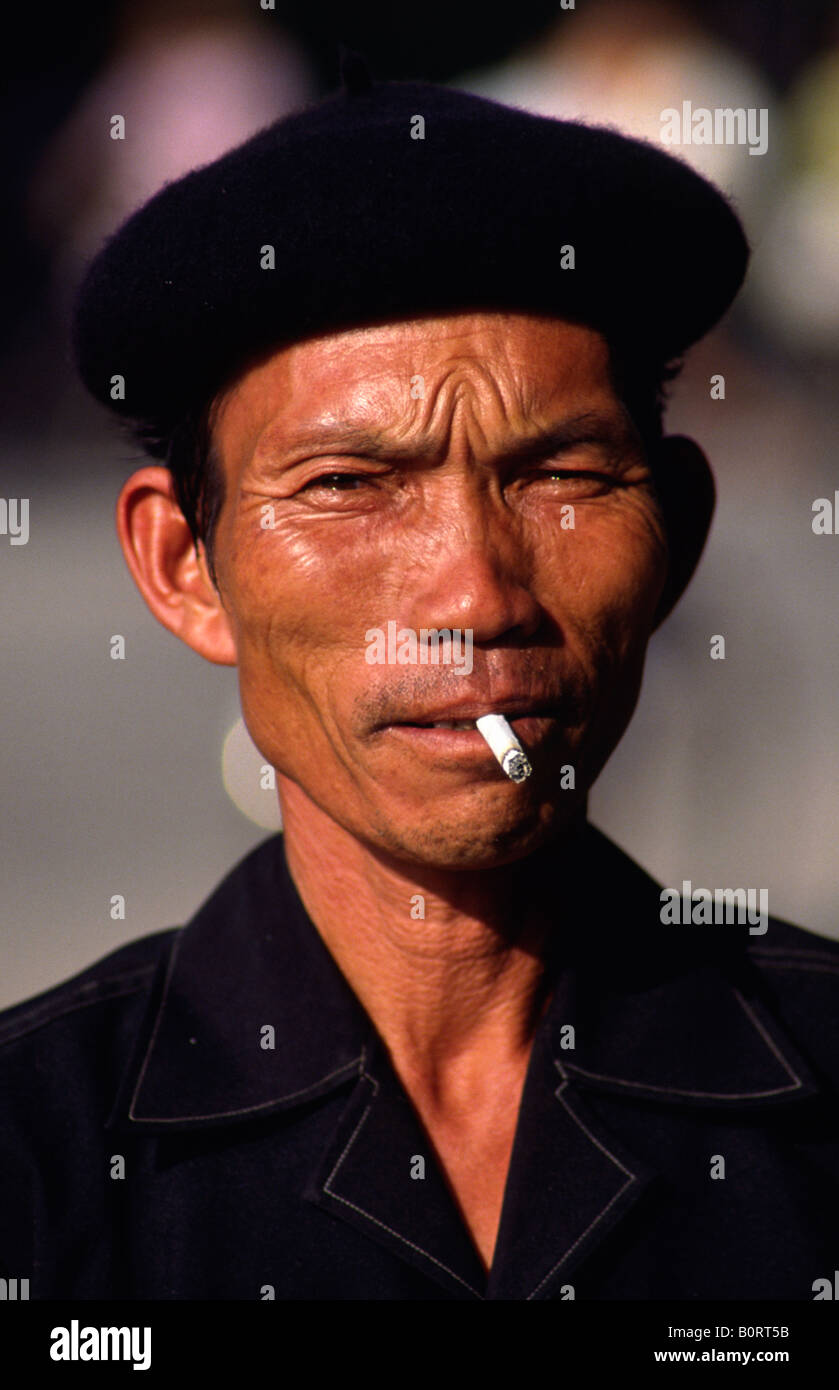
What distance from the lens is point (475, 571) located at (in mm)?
2377

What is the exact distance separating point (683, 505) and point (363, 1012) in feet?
4.04

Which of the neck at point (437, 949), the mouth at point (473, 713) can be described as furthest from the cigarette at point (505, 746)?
the neck at point (437, 949)

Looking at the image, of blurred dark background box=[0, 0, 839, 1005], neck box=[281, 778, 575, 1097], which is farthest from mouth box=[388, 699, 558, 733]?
blurred dark background box=[0, 0, 839, 1005]

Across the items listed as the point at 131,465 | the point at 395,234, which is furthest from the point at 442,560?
the point at 131,465

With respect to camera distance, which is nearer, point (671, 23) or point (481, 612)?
point (481, 612)

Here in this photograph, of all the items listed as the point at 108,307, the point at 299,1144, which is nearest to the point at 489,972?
the point at 299,1144

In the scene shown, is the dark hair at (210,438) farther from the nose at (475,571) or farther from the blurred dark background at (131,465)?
the blurred dark background at (131,465)

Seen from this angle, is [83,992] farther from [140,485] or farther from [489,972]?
[140,485]

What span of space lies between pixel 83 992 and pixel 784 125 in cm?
1129

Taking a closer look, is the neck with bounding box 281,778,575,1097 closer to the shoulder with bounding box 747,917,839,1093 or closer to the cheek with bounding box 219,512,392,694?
the cheek with bounding box 219,512,392,694

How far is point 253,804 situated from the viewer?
356 inches

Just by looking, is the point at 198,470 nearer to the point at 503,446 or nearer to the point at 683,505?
the point at 503,446

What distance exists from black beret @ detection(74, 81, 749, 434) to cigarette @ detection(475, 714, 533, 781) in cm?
72

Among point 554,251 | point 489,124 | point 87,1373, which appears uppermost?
point 489,124
